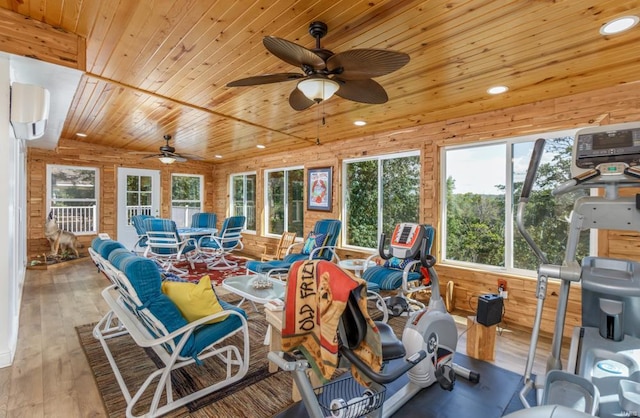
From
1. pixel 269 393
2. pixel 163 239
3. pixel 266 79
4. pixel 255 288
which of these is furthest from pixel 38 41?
pixel 163 239

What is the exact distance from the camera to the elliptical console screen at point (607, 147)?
1.84 metres

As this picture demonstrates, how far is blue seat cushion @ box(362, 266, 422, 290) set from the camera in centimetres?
356

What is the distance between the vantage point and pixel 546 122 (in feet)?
11.2

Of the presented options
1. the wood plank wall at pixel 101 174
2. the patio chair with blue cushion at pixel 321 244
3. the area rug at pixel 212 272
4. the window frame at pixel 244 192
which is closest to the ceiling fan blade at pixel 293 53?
the patio chair with blue cushion at pixel 321 244

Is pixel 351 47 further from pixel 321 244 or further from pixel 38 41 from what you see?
pixel 321 244

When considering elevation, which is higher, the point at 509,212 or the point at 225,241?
the point at 509,212

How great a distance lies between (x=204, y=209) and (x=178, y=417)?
768cm

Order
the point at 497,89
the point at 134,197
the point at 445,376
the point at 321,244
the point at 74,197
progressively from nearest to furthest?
the point at 445,376 < the point at 497,89 < the point at 321,244 < the point at 74,197 < the point at 134,197

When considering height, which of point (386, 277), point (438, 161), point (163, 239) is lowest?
A: point (386, 277)

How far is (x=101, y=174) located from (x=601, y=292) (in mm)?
8692

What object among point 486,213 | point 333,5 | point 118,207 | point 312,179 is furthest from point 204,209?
point 333,5

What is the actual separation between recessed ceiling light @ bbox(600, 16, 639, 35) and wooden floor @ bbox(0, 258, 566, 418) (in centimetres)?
252

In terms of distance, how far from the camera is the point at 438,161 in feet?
14.1

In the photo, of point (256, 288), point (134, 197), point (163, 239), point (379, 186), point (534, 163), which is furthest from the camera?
point (134, 197)
